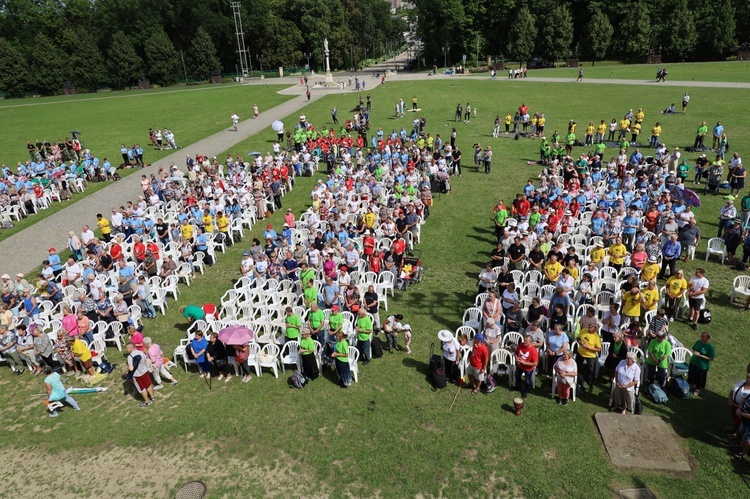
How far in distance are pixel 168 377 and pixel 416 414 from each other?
567 cm

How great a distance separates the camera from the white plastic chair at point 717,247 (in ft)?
46.4

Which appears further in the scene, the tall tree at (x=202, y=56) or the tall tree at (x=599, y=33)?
the tall tree at (x=202, y=56)

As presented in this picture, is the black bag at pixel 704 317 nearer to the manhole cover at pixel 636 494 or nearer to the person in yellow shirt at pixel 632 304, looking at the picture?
the person in yellow shirt at pixel 632 304

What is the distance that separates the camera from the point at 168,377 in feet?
34.5

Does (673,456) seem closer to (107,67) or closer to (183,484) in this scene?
(183,484)

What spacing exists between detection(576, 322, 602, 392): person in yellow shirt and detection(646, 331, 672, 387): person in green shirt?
0.93 metres

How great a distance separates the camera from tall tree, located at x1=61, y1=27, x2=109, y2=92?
7800 centimetres

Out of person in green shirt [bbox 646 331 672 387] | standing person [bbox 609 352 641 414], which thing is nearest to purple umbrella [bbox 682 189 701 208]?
person in green shirt [bbox 646 331 672 387]

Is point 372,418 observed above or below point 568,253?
below

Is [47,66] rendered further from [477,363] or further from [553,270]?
[477,363]

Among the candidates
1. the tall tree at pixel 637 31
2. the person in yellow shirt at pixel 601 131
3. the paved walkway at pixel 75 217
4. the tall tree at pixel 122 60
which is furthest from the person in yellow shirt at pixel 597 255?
the tall tree at pixel 122 60

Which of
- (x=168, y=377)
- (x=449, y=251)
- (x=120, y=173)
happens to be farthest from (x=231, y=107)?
(x=168, y=377)

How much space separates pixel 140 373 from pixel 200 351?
1.23 metres

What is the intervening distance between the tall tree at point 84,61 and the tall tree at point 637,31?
279 ft
